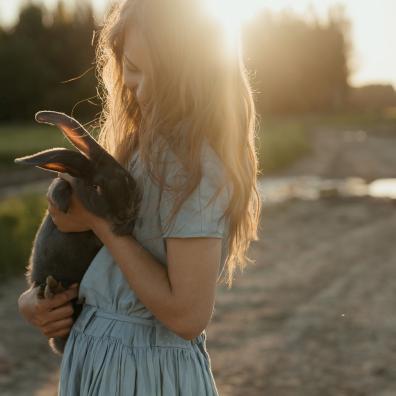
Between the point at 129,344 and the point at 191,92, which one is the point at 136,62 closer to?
the point at 191,92

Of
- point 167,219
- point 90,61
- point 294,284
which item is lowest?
point 90,61

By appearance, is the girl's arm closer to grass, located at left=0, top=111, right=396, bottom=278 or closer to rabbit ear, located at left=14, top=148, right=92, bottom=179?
rabbit ear, located at left=14, top=148, right=92, bottom=179

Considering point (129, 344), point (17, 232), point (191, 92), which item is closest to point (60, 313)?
point (129, 344)

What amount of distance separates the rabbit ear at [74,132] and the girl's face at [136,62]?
15 cm

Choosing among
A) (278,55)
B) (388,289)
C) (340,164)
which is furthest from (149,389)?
(278,55)

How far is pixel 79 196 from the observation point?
1.76 metres

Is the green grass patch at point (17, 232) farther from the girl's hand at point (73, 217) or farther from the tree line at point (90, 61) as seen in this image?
the tree line at point (90, 61)

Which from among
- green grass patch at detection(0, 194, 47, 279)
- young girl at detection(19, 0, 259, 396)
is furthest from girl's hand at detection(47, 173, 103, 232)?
green grass patch at detection(0, 194, 47, 279)

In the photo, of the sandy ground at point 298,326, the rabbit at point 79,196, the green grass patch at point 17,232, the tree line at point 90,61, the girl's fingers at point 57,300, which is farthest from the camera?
the tree line at point 90,61

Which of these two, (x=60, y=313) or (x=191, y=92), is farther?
(x=60, y=313)

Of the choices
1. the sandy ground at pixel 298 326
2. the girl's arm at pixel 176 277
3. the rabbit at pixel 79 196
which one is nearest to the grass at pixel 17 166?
the sandy ground at pixel 298 326

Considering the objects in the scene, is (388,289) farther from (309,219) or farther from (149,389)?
(149,389)

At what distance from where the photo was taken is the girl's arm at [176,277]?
5.22 feet

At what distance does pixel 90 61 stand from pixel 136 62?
162 feet
